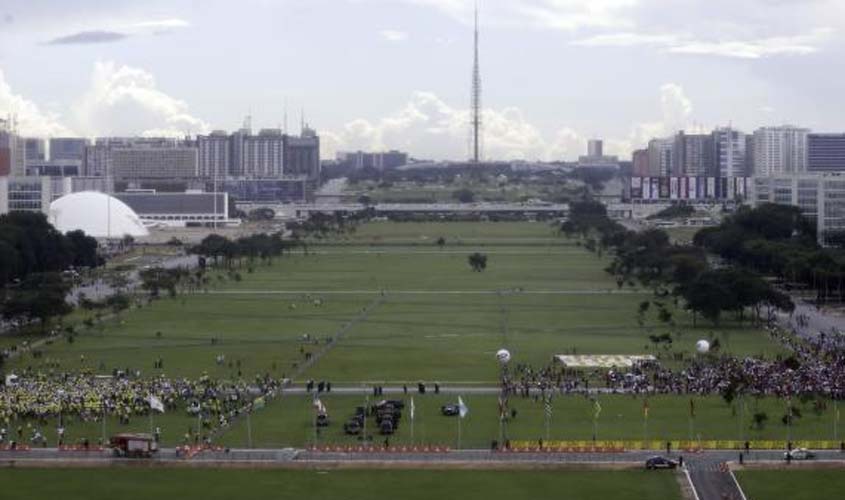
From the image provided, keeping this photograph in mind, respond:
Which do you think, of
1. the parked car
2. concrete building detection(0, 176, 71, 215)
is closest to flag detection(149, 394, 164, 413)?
the parked car

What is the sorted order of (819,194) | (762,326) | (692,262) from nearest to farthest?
(762,326) → (692,262) → (819,194)

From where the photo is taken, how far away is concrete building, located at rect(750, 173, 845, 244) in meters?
103

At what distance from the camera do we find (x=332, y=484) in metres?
30.7

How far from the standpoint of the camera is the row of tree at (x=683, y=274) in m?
59.9

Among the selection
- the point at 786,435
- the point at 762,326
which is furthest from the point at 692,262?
the point at 786,435

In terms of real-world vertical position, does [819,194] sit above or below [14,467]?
above

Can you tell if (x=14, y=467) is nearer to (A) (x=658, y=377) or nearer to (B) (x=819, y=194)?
(A) (x=658, y=377)

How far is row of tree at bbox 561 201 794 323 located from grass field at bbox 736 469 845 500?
93.1 feet

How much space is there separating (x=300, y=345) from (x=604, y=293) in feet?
83.4

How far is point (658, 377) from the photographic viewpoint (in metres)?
44.6

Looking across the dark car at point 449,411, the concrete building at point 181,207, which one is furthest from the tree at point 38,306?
the concrete building at point 181,207

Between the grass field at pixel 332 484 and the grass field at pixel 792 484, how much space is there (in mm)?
1637

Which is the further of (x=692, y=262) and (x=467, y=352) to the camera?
(x=692, y=262)

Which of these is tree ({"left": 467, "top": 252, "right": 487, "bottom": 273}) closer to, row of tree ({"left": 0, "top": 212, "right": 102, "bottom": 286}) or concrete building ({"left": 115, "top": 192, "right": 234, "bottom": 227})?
row of tree ({"left": 0, "top": 212, "right": 102, "bottom": 286})
